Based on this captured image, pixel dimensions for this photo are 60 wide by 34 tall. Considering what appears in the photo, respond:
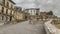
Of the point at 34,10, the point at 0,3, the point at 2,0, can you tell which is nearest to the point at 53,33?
the point at 0,3

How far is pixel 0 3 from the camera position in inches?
1773

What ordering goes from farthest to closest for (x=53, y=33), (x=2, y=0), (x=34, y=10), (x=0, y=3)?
1. (x=34, y=10)
2. (x=2, y=0)
3. (x=0, y=3)
4. (x=53, y=33)

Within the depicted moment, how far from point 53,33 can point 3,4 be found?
4058 centimetres

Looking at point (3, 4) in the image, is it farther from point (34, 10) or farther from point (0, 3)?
point (34, 10)

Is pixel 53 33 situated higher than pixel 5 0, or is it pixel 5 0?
pixel 5 0

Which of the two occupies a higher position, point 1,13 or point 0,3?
point 0,3

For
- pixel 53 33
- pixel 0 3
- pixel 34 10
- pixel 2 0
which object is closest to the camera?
pixel 53 33

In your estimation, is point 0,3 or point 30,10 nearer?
point 0,3

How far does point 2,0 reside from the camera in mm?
48062

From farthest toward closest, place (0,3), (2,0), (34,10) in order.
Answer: (34,10)
(2,0)
(0,3)

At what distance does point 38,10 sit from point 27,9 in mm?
11364

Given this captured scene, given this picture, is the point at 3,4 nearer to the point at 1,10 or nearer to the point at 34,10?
the point at 1,10

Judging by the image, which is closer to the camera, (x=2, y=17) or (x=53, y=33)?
(x=53, y=33)

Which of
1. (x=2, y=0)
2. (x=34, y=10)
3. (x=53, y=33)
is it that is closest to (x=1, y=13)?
(x=2, y=0)
